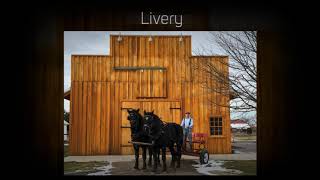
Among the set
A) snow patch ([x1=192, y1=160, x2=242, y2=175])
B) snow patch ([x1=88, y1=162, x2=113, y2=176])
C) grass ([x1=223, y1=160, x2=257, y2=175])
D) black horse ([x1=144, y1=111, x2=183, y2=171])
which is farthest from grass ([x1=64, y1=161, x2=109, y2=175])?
grass ([x1=223, y1=160, x2=257, y2=175])

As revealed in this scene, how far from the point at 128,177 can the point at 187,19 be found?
3.42 m

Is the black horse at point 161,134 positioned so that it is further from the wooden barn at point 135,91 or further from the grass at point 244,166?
the wooden barn at point 135,91

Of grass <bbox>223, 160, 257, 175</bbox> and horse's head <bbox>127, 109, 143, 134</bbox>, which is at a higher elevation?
horse's head <bbox>127, 109, 143, 134</bbox>

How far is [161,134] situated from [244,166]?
297 centimetres

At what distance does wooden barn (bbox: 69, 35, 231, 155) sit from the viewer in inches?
621

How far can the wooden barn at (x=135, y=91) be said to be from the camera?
51.7 ft

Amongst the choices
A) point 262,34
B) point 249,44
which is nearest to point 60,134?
point 262,34

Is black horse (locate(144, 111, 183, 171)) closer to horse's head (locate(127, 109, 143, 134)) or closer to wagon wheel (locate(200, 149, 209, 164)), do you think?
horse's head (locate(127, 109, 143, 134))

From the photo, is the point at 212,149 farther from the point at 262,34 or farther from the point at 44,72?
the point at 44,72

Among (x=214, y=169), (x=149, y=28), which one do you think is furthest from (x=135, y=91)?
(x=149, y=28)

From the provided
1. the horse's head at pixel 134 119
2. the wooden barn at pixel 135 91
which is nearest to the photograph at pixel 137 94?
the wooden barn at pixel 135 91

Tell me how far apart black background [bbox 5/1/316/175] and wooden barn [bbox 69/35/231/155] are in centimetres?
644

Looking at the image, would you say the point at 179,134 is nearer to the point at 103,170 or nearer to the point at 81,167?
the point at 103,170

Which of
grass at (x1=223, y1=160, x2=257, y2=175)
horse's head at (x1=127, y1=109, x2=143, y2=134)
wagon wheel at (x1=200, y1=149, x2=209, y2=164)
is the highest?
horse's head at (x1=127, y1=109, x2=143, y2=134)
